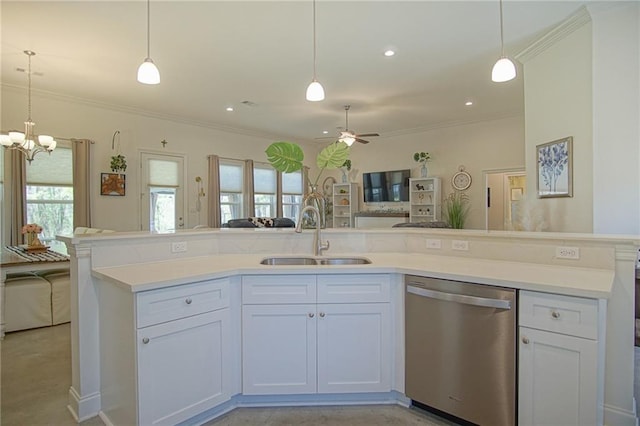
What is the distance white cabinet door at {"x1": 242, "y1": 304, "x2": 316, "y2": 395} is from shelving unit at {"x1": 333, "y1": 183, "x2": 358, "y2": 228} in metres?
6.40

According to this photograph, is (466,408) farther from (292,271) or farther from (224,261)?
(224,261)

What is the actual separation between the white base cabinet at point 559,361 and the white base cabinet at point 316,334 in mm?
790

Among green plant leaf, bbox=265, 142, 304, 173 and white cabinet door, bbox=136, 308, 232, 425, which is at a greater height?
green plant leaf, bbox=265, 142, 304, 173

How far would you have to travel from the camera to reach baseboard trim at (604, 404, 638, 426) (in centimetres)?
186

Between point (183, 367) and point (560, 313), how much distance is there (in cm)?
203

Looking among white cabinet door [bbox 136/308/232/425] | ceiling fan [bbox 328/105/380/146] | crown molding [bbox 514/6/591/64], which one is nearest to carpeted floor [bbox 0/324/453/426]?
white cabinet door [bbox 136/308/232/425]

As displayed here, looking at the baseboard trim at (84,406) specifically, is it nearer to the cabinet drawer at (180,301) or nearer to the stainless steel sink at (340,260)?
the cabinet drawer at (180,301)

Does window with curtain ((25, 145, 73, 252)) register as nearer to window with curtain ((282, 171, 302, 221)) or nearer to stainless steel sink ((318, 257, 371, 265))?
window with curtain ((282, 171, 302, 221))

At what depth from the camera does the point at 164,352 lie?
1.90m

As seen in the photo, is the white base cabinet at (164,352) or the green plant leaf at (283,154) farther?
the green plant leaf at (283,154)

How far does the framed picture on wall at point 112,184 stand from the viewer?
570cm

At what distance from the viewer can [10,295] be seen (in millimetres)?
3695

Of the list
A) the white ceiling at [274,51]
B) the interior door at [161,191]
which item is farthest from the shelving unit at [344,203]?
the interior door at [161,191]

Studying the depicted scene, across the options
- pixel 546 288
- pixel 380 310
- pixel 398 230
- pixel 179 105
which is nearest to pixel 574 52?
pixel 398 230
